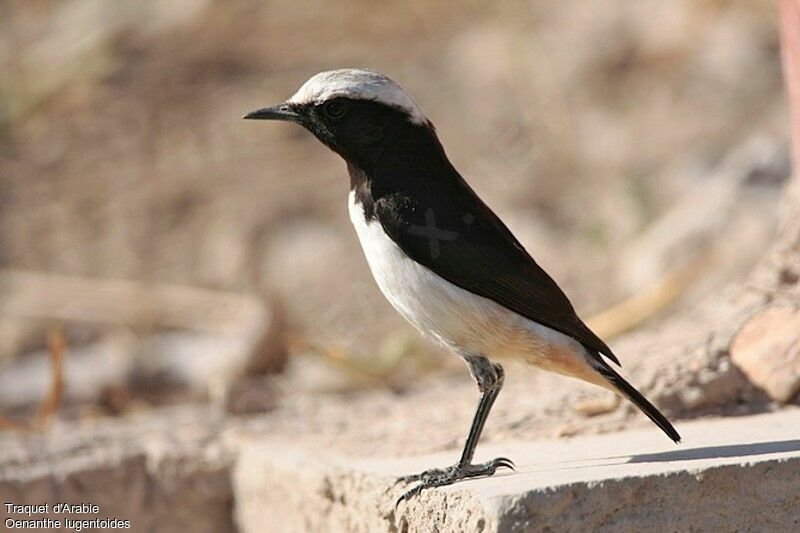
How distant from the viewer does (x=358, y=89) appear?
404 cm

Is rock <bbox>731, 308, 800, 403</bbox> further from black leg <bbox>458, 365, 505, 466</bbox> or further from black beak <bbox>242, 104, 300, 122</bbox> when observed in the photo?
black beak <bbox>242, 104, 300, 122</bbox>

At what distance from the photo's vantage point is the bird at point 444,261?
3848mm

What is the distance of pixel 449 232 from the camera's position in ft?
12.8

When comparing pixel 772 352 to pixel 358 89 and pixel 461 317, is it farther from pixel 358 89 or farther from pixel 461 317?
pixel 358 89

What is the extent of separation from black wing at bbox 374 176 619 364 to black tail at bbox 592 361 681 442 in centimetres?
5

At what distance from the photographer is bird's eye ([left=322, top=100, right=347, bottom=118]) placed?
4070mm

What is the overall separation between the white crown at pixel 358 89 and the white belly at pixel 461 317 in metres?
0.37

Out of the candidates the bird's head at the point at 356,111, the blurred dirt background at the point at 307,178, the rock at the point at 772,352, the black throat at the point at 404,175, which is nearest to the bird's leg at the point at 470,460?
the black throat at the point at 404,175

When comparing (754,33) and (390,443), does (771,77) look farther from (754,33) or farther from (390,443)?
(390,443)

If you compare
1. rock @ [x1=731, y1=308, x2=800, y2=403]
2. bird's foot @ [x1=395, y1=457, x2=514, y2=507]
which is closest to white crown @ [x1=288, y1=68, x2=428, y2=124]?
bird's foot @ [x1=395, y1=457, x2=514, y2=507]

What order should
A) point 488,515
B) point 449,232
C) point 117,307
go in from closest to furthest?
point 488,515 → point 449,232 → point 117,307

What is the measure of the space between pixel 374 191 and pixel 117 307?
4.71 m

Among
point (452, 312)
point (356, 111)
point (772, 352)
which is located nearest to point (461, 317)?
point (452, 312)

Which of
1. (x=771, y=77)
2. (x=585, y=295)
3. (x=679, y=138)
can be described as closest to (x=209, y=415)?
(x=585, y=295)
